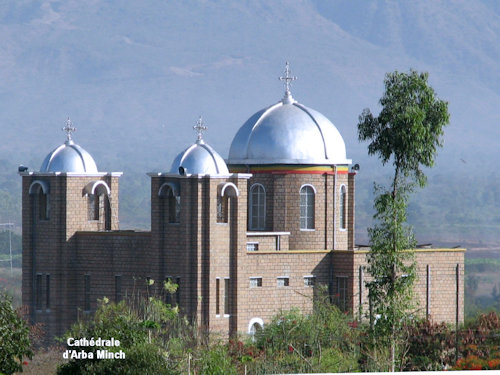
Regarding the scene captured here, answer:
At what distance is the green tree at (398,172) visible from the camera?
34.3 meters

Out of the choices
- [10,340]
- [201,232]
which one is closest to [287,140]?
[201,232]

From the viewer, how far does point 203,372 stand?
29969 mm

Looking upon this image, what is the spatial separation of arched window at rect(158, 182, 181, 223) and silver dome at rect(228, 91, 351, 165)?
16.2 feet

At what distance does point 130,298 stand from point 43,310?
3.91 metres

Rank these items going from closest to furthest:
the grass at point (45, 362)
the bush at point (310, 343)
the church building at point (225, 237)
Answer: the bush at point (310, 343), the grass at point (45, 362), the church building at point (225, 237)

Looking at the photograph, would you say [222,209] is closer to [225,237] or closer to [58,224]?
[225,237]

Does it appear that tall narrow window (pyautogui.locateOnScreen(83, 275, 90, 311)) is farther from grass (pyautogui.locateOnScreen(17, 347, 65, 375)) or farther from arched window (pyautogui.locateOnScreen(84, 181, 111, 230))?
grass (pyautogui.locateOnScreen(17, 347, 65, 375))

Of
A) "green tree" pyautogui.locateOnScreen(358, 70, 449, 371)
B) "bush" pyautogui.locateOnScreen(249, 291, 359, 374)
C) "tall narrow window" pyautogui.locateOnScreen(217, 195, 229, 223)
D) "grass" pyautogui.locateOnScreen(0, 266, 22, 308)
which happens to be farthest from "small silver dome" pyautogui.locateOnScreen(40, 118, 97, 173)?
"grass" pyautogui.locateOnScreen(0, 266, 22, 308)

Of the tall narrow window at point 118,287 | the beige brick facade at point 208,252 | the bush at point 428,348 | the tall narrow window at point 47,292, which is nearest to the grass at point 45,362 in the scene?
the beige brick facade at point 208,252

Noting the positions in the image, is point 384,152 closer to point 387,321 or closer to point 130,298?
point 387,321

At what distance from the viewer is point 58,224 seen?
44531 millimetres

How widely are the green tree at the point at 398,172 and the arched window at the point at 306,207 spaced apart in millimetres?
11234

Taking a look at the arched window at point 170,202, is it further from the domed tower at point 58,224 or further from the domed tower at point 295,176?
the domed tower at point 295,176

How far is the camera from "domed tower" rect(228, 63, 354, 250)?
46938 mm
